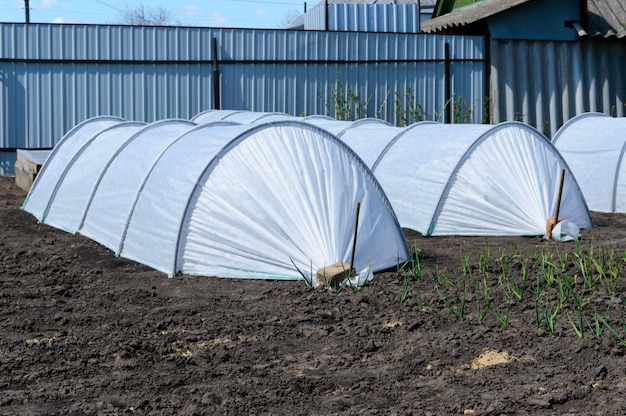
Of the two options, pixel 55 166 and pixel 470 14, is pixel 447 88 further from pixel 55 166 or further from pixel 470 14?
pixel 55 166

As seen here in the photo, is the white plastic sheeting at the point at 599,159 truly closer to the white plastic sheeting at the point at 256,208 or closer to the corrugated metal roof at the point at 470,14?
the corrugated metal roof at the point at 470,14

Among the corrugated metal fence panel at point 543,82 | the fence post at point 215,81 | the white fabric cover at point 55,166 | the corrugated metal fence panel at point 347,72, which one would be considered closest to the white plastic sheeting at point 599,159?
the corrugated metal fence panel at point 543,82

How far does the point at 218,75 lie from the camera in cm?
1617

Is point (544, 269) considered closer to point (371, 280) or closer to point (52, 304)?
point (371, 280)

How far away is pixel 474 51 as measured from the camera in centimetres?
1755

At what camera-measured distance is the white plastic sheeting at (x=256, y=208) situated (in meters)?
7.72

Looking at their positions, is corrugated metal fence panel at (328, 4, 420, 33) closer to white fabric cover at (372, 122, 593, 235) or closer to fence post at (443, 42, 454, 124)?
fence post at (443, 42, 454, 124)

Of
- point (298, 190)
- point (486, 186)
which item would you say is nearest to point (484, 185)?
point (486, 186)

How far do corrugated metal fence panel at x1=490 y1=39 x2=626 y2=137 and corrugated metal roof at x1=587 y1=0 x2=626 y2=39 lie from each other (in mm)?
303

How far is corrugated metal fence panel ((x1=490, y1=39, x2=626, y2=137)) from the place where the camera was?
1747cm

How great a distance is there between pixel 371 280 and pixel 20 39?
A: 9.80 meters

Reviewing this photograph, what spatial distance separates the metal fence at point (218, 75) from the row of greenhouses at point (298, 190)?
2991 millimetres

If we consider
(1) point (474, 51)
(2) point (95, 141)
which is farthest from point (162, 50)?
(1) point (474, 51)

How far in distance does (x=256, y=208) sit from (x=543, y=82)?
11060mm
